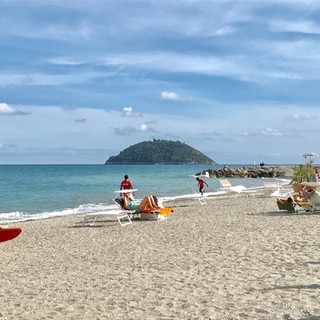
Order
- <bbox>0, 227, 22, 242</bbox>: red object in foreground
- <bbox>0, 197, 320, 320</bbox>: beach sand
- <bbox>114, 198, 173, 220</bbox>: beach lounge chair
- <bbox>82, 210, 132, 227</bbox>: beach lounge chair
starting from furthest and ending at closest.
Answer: <bbox>114, 198, 173, 220</bbox>: beach lounge chair → <bbox>82, 210, 132, 227</bbox>: beach lounge chair → <bbox>0, 227, 22, 242</bbox>: red object in foreground → <bbox>0, 197, 320, 320</bbox>: beach sand

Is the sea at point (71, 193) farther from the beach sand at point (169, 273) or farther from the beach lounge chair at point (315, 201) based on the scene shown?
the beach lounge chair at point (315, 201)

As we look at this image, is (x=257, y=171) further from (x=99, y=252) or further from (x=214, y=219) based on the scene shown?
(x=99, y=252)

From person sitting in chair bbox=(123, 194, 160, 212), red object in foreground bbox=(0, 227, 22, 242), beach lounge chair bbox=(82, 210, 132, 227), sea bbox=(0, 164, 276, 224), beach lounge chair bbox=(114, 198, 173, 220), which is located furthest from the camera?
sea bbox=(0, 164, 276, 224)

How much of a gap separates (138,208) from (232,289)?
8864 mm

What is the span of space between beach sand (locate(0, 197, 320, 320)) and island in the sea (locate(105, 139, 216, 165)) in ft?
543

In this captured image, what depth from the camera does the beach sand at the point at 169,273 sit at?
571 cm

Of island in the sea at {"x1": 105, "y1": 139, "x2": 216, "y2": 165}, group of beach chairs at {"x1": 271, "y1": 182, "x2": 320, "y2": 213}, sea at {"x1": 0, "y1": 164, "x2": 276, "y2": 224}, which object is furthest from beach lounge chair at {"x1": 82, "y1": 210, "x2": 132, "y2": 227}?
island in the sea at {"x1": 105, "y1": 139, "x2": 216, "y2": 165}

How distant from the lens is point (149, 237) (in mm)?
11352

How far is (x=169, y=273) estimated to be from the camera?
7469 mm

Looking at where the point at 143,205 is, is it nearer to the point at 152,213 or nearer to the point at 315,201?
the point at 152,213

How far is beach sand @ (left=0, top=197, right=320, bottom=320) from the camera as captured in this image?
18.7ft

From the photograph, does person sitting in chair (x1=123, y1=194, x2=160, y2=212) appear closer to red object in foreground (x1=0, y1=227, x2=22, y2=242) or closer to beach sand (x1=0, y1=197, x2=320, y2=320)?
beach sand (x1=0, y1=197, x2=320, y2=320)

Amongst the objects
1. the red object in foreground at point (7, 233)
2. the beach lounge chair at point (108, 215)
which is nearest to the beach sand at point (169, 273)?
the red object in foreground at point (7, 233)

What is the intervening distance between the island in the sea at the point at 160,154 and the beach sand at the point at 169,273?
543 feet
